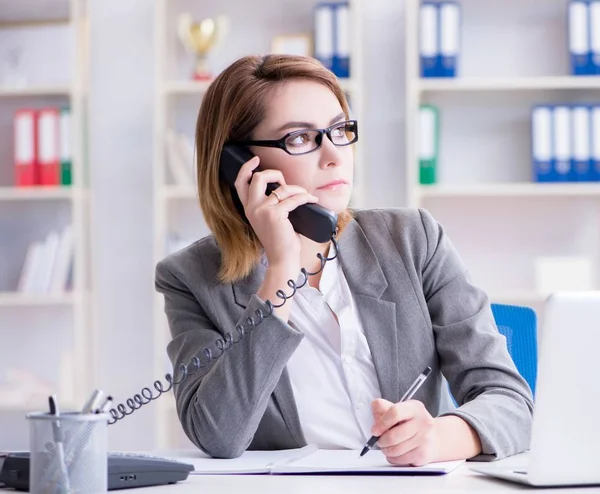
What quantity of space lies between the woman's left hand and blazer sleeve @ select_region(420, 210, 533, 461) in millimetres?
126

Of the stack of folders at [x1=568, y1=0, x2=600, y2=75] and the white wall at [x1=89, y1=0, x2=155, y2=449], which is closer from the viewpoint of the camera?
the stack of folders at [x1=568, y1=0, x2=600, y2=75]

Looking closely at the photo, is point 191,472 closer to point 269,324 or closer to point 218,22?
point 269,324

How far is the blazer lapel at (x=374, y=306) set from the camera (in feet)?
5.53

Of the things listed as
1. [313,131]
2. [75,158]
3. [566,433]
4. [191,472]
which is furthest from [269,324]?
[75,158]

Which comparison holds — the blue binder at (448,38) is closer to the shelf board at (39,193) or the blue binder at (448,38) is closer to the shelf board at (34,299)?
the shelf board at (39,193)

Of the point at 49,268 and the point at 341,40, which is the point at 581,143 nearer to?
the point at 341,40

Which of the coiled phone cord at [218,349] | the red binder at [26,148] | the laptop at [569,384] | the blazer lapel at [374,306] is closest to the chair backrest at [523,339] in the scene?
the blazer lapel at [374,306]

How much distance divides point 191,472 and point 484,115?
2.88 meters

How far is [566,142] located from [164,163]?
160cm

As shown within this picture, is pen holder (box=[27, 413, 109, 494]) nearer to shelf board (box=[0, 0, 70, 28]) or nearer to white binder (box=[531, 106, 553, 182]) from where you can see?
white binder (box=[531, 106, 553, 182])

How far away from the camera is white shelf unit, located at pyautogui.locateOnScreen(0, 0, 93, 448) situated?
12.6 ft

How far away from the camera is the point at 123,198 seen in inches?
162

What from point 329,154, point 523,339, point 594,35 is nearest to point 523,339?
point 523,339

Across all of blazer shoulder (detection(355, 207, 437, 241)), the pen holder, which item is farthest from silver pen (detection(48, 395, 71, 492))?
blazer shoulder (detection(355, 207, 437, 241))
